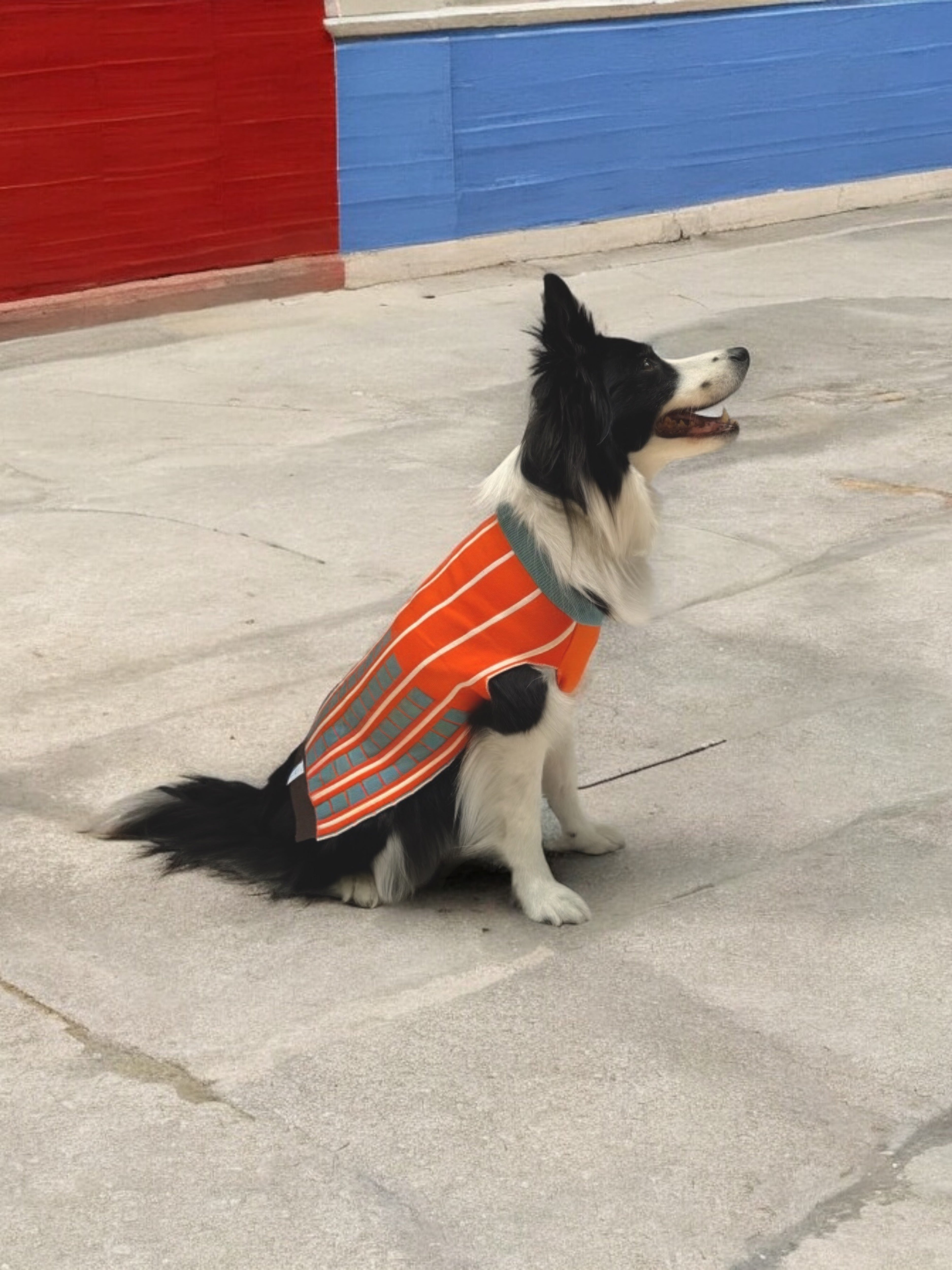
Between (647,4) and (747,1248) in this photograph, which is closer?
(747,1248)

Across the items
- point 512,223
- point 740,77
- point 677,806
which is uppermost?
point 740,77

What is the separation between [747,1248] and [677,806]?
7.37 ft

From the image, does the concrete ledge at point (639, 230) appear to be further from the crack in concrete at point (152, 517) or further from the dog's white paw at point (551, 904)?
the dog's white paw at point (551, 904)

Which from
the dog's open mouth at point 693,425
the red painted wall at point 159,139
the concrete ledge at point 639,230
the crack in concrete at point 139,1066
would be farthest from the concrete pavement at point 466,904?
the concrete ledge at point 639,230

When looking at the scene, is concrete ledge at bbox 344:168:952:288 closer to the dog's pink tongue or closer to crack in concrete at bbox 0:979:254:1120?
the dog's pink tongue


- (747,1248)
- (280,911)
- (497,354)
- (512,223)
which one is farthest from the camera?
(512,223)

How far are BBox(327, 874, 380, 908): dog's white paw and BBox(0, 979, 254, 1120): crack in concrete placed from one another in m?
0.90

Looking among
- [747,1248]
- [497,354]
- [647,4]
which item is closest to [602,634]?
[747,1248]

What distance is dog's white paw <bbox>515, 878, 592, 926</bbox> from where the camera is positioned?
4.93m

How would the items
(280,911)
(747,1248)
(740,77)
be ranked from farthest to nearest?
(740,77) < (280,911) < (747,1248)

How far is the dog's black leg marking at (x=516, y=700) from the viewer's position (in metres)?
4.69

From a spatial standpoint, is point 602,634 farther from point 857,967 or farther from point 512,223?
point 512,223

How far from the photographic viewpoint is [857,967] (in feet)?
15.4

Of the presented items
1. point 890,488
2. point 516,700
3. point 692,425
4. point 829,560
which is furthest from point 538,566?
point 890,488
